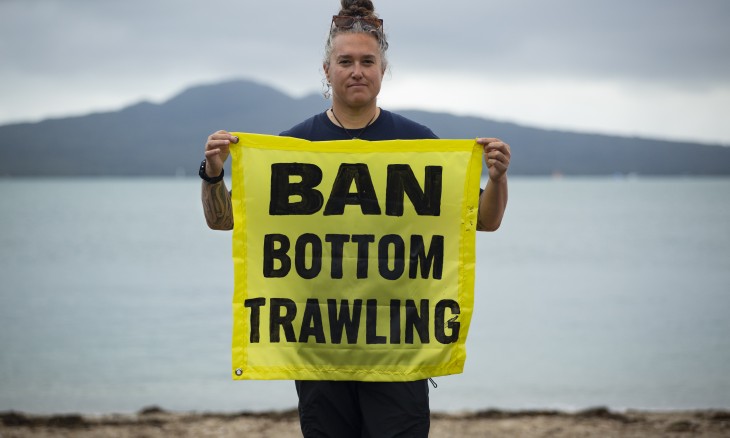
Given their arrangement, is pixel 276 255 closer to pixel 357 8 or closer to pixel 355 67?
pixel 355 67

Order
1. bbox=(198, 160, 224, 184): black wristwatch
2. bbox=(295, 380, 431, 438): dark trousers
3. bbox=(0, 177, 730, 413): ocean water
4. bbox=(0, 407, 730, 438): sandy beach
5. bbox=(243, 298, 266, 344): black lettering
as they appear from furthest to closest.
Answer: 1. bbox=(0, 177, 730, 413): ocean water
2. bbox=(0, 407, 730, 438): sandy beach
3. bbox=(243, 298, 266, 344): black lettering
4. bbox=(198, 160, 224, 184): black wristwatch
5. bbox=(295, 380, 431, 438): dark trousers

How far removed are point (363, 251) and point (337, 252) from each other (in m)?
0.11

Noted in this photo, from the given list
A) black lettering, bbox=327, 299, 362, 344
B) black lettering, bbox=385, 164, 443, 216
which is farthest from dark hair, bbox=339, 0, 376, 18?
black lettering, bbox=327, 299, 362, 344

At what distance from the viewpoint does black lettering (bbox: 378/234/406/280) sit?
3.88m

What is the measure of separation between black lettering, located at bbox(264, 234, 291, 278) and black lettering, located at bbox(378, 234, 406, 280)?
41 centimetres

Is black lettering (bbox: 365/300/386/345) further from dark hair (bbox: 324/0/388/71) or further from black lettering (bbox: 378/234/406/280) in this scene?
dark hair (bbox: 324/0/388/71)

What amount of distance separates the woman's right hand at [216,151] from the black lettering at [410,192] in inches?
29.0

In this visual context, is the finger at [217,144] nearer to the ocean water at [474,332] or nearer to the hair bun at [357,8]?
the hair bun at [357,8]

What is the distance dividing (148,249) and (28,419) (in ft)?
127

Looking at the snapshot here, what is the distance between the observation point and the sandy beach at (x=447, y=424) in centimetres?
821

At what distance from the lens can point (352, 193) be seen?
12.9 ft

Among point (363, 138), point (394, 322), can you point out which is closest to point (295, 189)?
point (363, 138)

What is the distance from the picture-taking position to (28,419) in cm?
893

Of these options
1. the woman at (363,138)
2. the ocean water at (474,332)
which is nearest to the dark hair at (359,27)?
the woman at (363,138)
